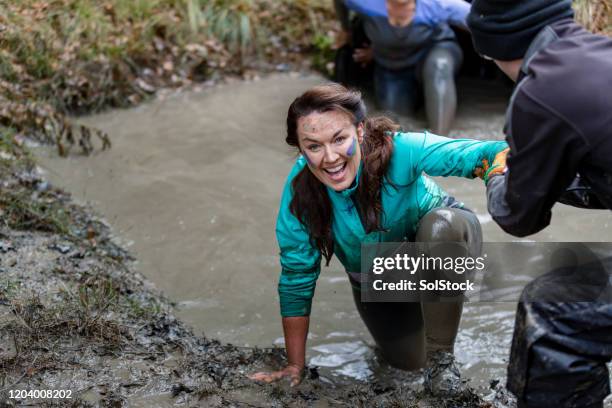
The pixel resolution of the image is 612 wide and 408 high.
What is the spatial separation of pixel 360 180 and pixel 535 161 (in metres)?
1.08

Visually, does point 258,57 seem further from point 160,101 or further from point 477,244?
point 477,244

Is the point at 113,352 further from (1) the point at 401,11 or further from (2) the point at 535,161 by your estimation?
(1) the point at 401,11

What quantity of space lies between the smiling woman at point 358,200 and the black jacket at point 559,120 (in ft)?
2.42

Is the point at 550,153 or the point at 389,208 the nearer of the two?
the point at 550,153

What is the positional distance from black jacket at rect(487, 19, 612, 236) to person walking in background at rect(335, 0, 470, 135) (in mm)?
4099

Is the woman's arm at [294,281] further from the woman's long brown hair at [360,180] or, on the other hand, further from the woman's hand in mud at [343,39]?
the woman's hand in mud at [343,39]

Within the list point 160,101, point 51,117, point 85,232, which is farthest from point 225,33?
point 85,232

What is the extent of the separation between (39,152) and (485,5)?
4627mm

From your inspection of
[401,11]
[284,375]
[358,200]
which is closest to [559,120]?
[358,200]

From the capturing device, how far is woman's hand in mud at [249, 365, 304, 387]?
3444 millimetres

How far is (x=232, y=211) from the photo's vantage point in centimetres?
552

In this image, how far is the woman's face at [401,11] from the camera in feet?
21.0

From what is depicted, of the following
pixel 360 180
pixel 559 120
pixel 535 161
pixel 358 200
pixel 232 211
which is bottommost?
pixel 232 211

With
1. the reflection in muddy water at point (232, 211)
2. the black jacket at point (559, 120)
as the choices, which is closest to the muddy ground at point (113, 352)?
the reflection in muddy water at point (232, 211)
